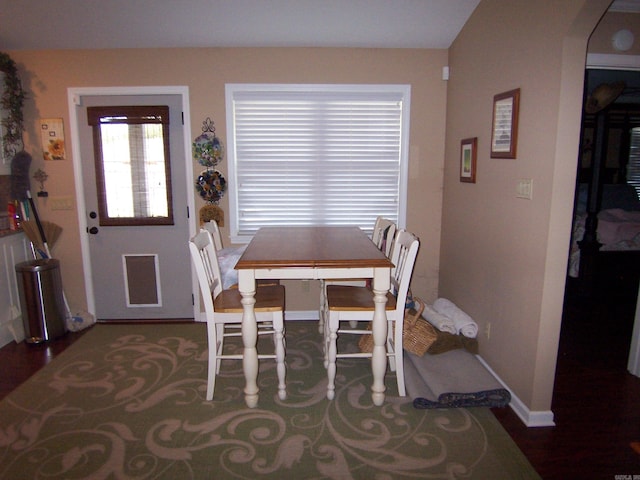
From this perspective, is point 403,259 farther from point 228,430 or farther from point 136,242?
point 136,242

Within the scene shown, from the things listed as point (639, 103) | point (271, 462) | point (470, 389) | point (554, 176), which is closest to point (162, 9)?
point (554, 176)

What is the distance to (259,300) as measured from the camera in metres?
2.71

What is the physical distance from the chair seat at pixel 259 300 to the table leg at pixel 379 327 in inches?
22.8

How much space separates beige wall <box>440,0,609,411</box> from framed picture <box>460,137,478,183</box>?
6cm

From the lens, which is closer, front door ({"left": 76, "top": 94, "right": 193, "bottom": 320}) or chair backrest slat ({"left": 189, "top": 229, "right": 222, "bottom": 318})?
chair backrest slat ({"left": 189, "top": 229, "right": 222, "bottom": 318})

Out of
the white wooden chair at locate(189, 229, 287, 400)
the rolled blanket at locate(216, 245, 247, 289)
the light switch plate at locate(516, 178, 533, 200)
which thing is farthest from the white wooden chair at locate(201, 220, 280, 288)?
the light switch plate at locate(516, 178, 533, 200)

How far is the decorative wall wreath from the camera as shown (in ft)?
11.5

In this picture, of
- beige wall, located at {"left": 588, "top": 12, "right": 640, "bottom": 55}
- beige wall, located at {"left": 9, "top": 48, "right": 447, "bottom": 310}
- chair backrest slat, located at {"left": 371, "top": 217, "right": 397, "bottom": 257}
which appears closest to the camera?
beige wall, located at {"left": 588, "top": 12, "right": 640, "bottom": 55}

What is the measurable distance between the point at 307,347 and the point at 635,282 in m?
3.57

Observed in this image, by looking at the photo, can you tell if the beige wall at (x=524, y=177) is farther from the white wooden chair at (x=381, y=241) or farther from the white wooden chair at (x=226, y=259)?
the white wooden chair at (x=226, y=259)

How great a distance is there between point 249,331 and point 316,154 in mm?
1940

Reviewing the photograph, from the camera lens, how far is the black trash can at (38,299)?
3461mm

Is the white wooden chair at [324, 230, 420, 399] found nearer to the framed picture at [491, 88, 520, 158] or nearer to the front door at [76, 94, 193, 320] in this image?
the framed picture at [491, 88, 520, 158]

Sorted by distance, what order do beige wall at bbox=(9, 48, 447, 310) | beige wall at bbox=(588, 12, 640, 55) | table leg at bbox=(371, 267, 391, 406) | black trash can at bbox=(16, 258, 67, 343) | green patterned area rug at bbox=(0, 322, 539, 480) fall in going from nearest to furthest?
green patterned area rug at bbox=(0, 322, 539, 480) < table leg at bbox=(371, 267, 391, 406) < beige wall at bbox=(588, 12, 640, 55) < black trash can at bbox=(16, 258, 67, 343) < beige wall at bbox=(9, 48, 447, 310)
